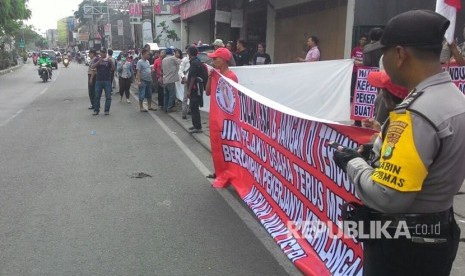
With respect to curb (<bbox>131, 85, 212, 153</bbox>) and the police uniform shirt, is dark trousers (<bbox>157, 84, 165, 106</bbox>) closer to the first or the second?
curb (<bbox>131, 85, 212, 153</bbox>)

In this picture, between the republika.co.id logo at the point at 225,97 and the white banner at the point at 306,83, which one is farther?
the white banner at the point at 306,83

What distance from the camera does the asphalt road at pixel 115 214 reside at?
379cm

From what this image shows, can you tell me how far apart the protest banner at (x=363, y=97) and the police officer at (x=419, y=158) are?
6268 mm

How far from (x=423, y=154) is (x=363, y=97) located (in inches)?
262

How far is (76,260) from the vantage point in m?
3.83

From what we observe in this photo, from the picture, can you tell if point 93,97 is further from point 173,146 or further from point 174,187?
point 174,187

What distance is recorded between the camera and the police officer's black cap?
168 centimetres

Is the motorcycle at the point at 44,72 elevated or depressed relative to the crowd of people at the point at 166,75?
depressed

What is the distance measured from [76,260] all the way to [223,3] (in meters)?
17.9

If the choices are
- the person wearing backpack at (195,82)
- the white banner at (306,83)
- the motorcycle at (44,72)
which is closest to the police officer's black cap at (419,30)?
the white banner at (306,83)

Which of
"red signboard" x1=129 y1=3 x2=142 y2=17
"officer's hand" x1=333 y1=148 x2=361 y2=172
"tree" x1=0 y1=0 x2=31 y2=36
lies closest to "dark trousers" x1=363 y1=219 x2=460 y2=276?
"officer's hand" x1=333 y1=148 x2=361 y2=172

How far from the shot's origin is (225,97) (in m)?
5.70

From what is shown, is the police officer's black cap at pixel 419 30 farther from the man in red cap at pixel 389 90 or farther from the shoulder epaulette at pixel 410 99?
the man in red cap at pixel 389 90

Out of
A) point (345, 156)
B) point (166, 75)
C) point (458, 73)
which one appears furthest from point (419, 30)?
point (166, 75)
